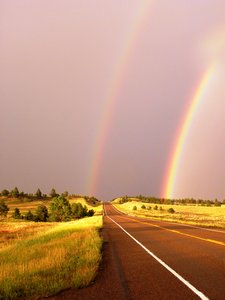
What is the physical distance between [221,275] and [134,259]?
4602 mm

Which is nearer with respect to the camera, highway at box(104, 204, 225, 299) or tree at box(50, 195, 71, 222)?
highway at box(104, 204, 225, 299)

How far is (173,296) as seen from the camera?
295 inches

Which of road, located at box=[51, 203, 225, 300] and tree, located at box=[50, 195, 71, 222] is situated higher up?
tree, located at box=[50, 195, 71, 222]

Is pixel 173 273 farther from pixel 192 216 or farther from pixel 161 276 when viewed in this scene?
pixel 192 216

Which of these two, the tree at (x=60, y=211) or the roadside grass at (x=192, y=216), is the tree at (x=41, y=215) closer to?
the tree at (x=60, y=211)

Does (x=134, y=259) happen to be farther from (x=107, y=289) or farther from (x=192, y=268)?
(x=107, y=289)

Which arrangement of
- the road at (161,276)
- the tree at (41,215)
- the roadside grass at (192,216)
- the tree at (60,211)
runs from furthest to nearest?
the tree at (41,215) → the tree at (60,211) → the roadside grass at (192,216) → the road at (161,276)

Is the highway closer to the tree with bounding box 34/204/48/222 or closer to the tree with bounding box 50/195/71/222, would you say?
the tree with bounding box 50/195/71/222

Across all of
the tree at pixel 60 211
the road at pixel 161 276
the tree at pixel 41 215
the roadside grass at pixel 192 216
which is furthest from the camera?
the tree at pixel 41 215

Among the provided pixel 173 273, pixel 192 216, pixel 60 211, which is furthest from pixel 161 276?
pixel 60 211

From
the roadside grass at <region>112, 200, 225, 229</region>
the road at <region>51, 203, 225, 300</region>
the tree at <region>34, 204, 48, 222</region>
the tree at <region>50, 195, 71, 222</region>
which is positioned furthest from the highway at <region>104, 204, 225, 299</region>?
the tree at <region>34, 204, 48, 222</region>

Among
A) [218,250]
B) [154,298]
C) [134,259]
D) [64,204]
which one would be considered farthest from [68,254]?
[64,204]

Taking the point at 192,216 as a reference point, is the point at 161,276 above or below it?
below

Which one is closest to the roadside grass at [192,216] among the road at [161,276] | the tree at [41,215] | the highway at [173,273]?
the highway at [173,273]
